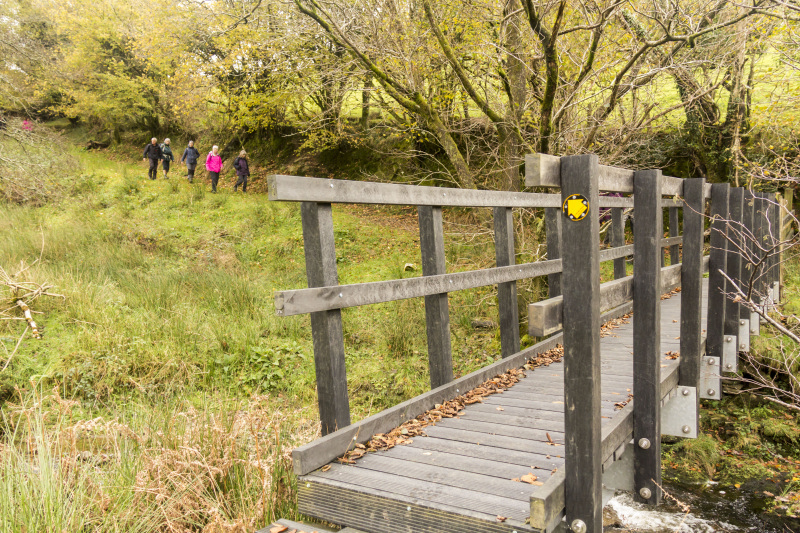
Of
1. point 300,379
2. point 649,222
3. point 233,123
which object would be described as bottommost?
point 300,379

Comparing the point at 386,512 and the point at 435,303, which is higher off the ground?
the point at 435,303

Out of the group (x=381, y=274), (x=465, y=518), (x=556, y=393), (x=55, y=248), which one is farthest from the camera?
(x=381, y=274)

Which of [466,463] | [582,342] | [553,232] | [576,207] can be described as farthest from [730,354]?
[576,207]

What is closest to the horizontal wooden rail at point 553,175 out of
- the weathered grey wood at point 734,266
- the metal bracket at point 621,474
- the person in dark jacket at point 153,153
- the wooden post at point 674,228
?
the metal bracket at point 621,474

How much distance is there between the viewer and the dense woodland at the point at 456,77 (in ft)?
24.1

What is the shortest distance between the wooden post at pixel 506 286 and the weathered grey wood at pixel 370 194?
251mm

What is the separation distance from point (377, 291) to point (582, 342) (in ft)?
4.15

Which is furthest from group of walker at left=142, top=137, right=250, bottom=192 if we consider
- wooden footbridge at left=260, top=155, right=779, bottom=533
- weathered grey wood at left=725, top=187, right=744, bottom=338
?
weathered grey wood at left=725, top=187, right=744, bottom=338

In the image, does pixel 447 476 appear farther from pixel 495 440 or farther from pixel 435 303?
pixel 435 303

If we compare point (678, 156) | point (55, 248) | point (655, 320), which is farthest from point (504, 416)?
point (678, 156)

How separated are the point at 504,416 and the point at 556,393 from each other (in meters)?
0.63

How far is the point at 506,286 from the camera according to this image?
15.4 ft

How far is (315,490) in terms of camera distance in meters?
2.49

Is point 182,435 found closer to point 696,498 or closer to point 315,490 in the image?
point 315,490
